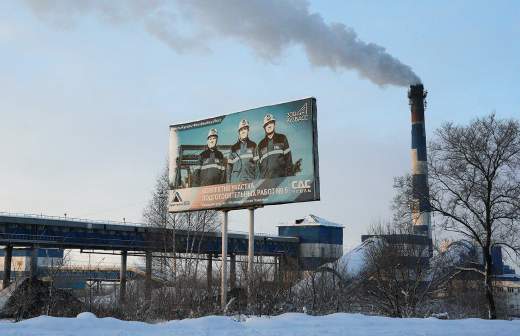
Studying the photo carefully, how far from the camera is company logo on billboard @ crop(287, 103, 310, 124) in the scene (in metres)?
25.1

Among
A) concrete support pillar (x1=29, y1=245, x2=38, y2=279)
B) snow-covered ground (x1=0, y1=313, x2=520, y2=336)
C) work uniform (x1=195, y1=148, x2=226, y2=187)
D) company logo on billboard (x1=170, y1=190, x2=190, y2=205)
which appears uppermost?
work uniform (x1=195, y1=148, x2=226, y2=187)

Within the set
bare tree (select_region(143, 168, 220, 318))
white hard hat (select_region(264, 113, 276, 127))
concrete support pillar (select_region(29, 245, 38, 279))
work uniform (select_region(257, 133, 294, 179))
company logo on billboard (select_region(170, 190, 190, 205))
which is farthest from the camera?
bare tree (select_region(143, 168, 220, 318))

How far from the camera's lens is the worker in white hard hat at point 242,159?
25922 mm

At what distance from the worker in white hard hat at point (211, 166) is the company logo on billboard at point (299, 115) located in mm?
3854

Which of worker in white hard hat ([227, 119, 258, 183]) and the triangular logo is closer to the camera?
worker in white hard hat ([227, 119, 258, 183])

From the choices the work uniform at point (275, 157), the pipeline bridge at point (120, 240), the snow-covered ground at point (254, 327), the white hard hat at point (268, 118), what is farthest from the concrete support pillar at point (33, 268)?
the snow-covered ground at point (254, 327)

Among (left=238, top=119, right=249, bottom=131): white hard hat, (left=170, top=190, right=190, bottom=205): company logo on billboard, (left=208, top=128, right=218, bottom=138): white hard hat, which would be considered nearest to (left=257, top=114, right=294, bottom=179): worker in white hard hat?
(left=238, top=119, right=249, bottom=131): white hard hat

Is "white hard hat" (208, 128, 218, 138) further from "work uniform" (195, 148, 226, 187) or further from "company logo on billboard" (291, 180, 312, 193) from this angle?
"company logo on billboard" (291, 180, 312, 193)

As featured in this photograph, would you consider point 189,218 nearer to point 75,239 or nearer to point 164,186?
point 164,186

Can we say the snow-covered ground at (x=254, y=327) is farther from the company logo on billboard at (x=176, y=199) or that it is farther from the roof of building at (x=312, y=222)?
the roof of building at (x=312, y=222)

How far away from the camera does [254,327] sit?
42.0 feet

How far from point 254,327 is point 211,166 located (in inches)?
600

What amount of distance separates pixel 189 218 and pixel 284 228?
137 ft

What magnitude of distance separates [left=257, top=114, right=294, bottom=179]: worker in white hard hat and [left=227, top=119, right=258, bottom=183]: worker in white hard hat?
1.33 feet
